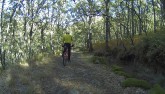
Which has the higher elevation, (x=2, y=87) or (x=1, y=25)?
(x=1, y=25)

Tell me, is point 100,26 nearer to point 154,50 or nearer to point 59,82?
point 154,50

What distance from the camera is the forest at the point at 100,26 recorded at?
17078mm

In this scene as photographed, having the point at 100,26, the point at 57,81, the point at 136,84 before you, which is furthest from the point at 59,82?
the point at 100,26

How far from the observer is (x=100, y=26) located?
211 feet

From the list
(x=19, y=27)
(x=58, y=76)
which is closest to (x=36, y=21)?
(x=19, y=27)

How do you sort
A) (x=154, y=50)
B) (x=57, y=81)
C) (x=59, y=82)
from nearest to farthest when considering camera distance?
(x=59, y=82) < (x=57, y=81) < (x=154, y=50)

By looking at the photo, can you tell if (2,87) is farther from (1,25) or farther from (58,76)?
(1,25)

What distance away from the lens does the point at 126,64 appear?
22.8 metres

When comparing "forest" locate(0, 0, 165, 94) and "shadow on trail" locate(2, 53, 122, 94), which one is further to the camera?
"forest" locate(0, 0, 165, 94)

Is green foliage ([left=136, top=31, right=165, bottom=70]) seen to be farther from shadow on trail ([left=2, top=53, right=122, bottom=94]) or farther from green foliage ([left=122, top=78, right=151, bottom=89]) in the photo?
green foliage ([left=122, top=78, right=151, bottom=89])

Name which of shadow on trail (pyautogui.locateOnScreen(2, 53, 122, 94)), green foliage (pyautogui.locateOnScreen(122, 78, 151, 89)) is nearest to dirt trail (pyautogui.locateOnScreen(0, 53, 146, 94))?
shadow on trail (pyautogui.locateOnScreen(2, 53, 122, 94))

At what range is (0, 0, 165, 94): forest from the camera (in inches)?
672

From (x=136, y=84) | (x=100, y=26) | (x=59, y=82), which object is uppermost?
(x=100, y=26)

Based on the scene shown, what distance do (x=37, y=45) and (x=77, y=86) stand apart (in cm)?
4414
